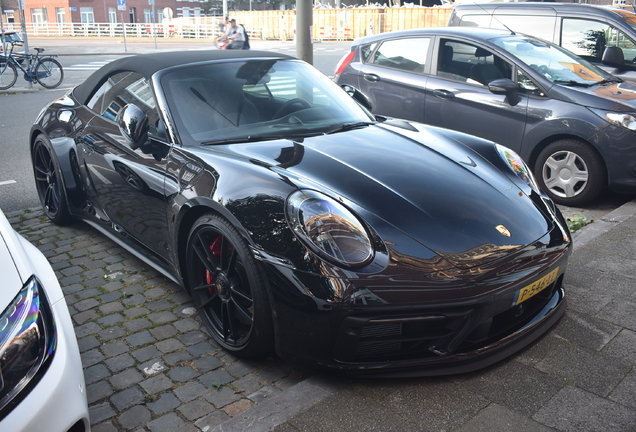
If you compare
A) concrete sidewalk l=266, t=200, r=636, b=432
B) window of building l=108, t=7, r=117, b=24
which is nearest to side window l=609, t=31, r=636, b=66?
concrete sidewalk l=266, t=200, r=636, b=432

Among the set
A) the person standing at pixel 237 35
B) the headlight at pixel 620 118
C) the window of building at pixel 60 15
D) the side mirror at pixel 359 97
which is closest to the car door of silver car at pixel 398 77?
the headlight at pixel 620 118

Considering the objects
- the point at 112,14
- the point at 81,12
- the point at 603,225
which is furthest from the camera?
the point at 112,14

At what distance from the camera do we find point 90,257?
170 inches

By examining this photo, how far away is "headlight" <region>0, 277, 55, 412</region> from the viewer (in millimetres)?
1641

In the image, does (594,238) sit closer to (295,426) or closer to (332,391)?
(332,391)

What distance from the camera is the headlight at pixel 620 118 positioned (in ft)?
16.6

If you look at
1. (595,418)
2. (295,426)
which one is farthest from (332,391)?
(595,418)

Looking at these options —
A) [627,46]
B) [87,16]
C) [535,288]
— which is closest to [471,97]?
[627,46]

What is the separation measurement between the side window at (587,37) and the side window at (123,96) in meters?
5.80

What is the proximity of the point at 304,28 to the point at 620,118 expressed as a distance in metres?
3.81

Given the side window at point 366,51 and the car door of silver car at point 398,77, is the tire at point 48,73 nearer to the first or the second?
the side window at point 366,51

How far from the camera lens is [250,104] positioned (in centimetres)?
357

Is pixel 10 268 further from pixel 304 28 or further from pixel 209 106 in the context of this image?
pixel 304 28

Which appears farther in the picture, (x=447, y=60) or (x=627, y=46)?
(x=627, y=46)
